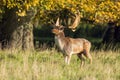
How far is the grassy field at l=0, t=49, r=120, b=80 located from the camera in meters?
11.1

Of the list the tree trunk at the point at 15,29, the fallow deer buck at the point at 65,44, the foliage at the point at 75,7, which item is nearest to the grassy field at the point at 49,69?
the fallow deer buck at the point at 65,44

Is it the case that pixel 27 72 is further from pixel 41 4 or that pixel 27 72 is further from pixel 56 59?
pixel 41 4

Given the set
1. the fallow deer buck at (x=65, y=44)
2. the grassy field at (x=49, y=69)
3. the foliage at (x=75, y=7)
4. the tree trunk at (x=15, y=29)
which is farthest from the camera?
the tree trunk at (x=15, y=29)

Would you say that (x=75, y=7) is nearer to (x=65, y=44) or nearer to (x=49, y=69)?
(x=65, y=44)

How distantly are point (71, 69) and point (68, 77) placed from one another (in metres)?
1.26

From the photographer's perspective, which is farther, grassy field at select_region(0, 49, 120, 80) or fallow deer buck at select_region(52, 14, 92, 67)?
fallow deer buck at select_region(52, 14, 92, 67)

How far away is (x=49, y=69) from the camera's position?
11938 mm

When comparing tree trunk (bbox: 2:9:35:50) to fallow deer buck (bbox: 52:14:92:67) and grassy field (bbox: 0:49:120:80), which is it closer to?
grassy field (bbox: 0:49:120:80)

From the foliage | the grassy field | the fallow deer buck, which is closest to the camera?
the grassy field

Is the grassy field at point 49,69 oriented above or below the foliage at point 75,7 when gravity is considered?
below

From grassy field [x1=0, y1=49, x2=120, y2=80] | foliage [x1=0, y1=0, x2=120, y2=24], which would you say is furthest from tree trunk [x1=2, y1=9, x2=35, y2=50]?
grassy field [x1=0, y1=49, x2=120, y2=80]

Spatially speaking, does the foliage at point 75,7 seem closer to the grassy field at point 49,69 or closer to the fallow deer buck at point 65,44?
the grassy field at point 49,69

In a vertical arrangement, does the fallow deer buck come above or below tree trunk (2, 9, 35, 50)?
above

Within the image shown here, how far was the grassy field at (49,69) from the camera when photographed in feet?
36.3
